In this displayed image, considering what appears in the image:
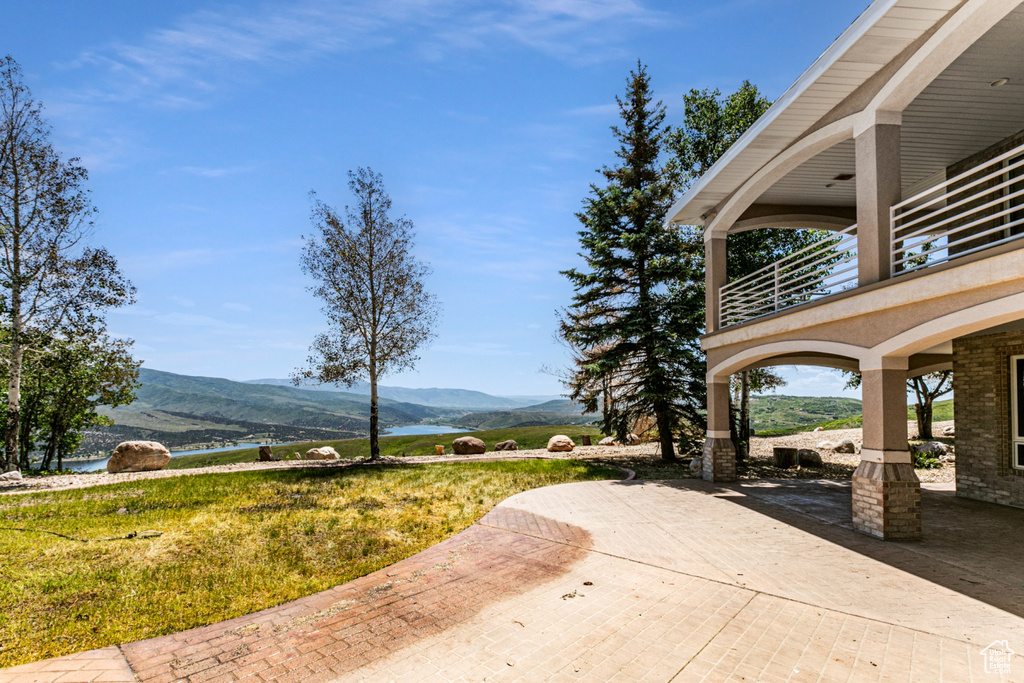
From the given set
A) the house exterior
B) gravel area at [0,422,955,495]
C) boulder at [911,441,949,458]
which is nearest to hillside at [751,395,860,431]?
boulder at [911,441,949,458]

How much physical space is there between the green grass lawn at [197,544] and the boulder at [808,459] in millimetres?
8091

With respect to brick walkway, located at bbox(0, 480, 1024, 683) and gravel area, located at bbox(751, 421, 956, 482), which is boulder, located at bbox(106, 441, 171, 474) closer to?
brick walkway, located at bbox(0, 480, 1024, 683)

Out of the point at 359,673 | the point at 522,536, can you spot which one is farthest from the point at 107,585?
A: the point at 522,536

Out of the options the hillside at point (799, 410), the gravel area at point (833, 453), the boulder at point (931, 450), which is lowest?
the hillside at point (799, 410)

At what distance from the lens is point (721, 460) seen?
12719 mm

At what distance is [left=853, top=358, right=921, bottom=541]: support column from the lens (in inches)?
292

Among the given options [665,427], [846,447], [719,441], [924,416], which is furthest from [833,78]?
[924,416]

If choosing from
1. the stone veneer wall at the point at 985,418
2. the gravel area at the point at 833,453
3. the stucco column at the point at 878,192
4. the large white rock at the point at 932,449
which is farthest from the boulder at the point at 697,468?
the large white rock at the point at 932,449

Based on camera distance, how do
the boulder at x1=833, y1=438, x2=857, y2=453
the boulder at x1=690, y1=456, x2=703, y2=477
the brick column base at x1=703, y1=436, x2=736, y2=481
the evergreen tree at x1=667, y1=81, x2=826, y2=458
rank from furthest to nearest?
the boulder at x1=833, y1=438, x2=857, y2=453 → the evergreen tree at x1=667, y1=81, x2=826, y2=458 → the boulder at x1=690, y1=456, x2=703, y2=477 → the brick column base at x1=703, y1=436, x2=736, y2=481

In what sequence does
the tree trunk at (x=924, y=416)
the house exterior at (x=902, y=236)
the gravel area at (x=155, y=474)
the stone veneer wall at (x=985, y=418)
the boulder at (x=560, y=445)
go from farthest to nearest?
the tree trunk at (x=924, y=416) < the boulder at (x=560, y=445) < the gravel area at (x=155, y=474) < the stone veneer wall at (x=985, y=418) < the house exterior at (x=902, y=236)

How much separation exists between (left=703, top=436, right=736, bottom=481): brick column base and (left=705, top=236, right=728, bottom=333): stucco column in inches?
118

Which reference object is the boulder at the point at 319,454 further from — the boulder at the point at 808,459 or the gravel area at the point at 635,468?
the boulder at the point at 808,459

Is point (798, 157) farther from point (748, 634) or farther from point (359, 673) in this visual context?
point (359, 673)

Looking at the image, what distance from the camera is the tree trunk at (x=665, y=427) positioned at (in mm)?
16578
